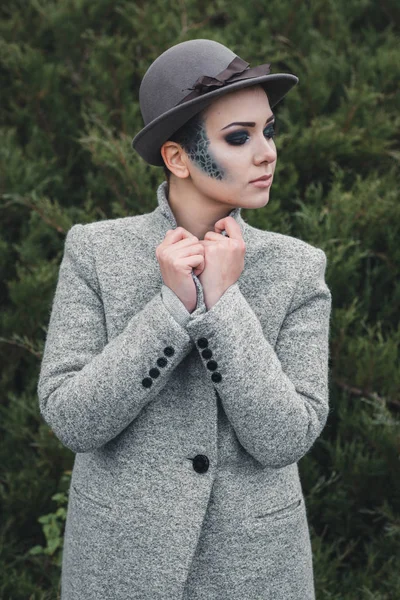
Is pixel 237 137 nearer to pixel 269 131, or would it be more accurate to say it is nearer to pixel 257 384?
pixel 269 131

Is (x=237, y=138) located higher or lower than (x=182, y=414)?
higher

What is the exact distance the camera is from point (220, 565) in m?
1.90

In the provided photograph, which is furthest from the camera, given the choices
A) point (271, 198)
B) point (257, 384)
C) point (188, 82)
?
point (271, 198)

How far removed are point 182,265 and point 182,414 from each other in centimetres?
37

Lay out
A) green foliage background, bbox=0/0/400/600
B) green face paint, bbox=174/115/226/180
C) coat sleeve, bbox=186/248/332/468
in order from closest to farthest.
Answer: coat sleeve, bbox=186/248/332/468 < green face paint, bbox=174/115/226/180 < green foliage background, bbox=0/0/400/600

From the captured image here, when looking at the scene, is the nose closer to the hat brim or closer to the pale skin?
the pale skin

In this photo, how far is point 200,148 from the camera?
186cm

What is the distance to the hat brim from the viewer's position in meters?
1.77

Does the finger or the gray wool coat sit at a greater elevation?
the finger

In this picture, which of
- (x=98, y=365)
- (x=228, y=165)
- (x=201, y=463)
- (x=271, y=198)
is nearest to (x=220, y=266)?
(x=228, y=165)

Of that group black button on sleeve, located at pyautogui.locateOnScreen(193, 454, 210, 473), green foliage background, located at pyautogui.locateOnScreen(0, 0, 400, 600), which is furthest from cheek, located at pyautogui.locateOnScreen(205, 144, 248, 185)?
green foliage background, located at pyautogui.locateOnScreen(0, 0, 400, 600)

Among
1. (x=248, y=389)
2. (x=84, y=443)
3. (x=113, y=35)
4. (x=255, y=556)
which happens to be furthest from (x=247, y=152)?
(x=113, y=35)

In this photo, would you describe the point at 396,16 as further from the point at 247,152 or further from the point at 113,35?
the point at 247,152

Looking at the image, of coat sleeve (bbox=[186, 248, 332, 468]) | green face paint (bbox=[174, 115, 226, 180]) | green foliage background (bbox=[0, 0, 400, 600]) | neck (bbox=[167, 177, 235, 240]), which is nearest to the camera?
coat sleeve (bbox=[186, 248, 332, 468])
